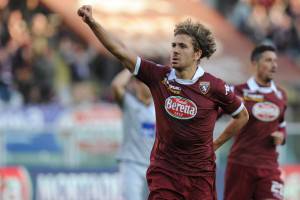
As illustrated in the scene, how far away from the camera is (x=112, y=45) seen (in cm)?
791

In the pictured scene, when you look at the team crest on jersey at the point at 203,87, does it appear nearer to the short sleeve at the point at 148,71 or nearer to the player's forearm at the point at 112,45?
the short sleeve at the point at 148,71

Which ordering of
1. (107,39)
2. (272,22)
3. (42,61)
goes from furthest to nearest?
Result: 1. (272,22)
2. (42,61)
3. (107,39)

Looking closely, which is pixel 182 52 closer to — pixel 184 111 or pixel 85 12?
pixel 184 111

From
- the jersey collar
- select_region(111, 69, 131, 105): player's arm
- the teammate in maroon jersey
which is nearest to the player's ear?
the teammate in maroon jersey

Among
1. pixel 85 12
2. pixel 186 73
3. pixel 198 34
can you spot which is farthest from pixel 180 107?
pixel 85 12

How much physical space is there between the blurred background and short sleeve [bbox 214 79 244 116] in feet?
13.6

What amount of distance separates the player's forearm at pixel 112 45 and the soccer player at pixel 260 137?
9.03ft

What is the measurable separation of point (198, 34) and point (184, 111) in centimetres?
68

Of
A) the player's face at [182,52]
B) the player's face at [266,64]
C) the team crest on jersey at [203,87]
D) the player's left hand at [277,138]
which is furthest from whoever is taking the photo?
the player's face at [266,64]

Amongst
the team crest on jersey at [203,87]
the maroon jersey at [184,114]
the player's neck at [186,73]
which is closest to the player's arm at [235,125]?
the maroon jersey at [184,114]

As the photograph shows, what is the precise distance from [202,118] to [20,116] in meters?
10.7

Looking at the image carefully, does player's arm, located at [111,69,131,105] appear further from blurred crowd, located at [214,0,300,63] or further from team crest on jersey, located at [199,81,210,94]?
blurred crowd, located at [214,0,300,63]

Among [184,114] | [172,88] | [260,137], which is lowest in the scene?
[184,114]

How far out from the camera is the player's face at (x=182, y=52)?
808 cm
